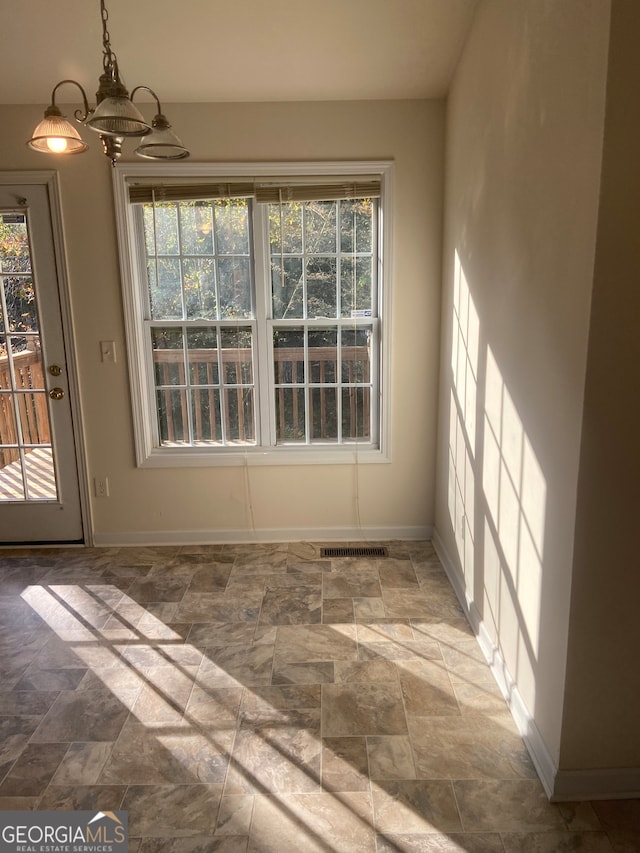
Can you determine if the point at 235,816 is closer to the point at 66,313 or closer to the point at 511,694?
the point at 511,694

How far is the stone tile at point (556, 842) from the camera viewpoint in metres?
1.65

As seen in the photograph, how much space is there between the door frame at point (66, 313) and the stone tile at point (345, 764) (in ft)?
7.69

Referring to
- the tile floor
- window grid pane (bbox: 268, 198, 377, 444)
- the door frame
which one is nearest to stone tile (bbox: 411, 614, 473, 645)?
the tile floor

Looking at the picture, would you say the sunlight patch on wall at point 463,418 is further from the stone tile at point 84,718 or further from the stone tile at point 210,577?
the stone tile at point 84,718

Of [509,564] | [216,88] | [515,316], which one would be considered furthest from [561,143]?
[216,88]

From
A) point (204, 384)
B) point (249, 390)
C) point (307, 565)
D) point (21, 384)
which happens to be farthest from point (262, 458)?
point (21, 384)

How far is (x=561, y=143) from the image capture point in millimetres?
1676

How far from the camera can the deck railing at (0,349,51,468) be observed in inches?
141

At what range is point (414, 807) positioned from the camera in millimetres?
1803

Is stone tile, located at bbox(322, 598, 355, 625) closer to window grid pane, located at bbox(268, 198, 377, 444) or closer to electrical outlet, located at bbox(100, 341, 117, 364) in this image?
window grid pane, located at bbox(268, 198, 377, 444)

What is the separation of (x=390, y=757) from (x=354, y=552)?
165 centimetres

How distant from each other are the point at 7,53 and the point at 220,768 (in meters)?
3.38

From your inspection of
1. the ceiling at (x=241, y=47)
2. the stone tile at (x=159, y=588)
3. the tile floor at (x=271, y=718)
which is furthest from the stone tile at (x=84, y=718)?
the ceiling at (x=241, y=47)

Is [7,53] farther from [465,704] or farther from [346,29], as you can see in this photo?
[465,704]
